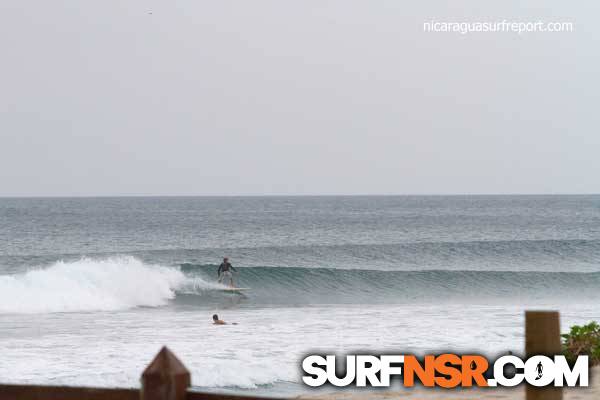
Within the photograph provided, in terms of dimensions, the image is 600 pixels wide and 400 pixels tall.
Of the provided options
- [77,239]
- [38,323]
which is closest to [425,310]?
[38,323]

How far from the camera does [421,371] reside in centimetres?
1102

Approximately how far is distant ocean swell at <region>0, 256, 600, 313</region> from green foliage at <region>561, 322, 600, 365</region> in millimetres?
14569

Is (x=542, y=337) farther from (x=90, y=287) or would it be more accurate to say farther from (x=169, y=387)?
(x=90, y=287)

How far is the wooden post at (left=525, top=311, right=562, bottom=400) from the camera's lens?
107 inches

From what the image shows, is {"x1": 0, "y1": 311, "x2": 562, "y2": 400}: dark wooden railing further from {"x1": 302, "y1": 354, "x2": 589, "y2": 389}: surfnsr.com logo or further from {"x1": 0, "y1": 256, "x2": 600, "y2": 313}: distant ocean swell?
{"x1": 0, "y1": 256, "x2": 600, "y2": 313}: distant ocean swell

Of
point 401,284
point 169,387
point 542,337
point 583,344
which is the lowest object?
point 583,344

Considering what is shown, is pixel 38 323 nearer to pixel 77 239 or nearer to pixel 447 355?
pixel 447 355

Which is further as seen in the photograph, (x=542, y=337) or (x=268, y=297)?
(x=268, y=297)

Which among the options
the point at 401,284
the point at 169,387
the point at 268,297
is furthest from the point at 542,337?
the point at 401,284

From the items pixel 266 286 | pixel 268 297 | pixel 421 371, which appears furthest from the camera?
pixel 266 286

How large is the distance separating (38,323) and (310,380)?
1020 cm

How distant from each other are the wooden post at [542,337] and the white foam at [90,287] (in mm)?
20855

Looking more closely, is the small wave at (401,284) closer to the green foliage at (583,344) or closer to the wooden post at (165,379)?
the green foliage at (583,344)

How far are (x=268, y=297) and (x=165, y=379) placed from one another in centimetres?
2559
